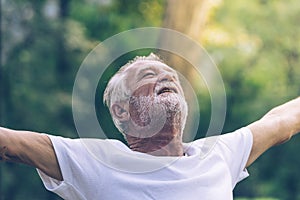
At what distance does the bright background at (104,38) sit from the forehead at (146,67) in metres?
14.9

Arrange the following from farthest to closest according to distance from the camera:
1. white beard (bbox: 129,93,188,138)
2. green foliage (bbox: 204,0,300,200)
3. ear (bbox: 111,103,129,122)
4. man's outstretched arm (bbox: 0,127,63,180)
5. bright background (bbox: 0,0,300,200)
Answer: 1. bright background (bbox: 0,0,300,200)
2. green foliage (bbox: 204,0,300,200)
3. ear (bbox: 111,103,129,122)
4. white beard (bbox: 129,93,188,138)
5. man's outstretched arm (bbox: 0,127,63,180)

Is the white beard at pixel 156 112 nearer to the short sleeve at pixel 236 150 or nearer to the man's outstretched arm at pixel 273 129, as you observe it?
the short sleeve at pixel 236 150

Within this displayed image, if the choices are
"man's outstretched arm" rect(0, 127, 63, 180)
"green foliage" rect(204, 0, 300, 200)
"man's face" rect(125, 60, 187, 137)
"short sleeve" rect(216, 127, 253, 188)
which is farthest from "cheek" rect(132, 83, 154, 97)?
"green foliage" rect(204, 0, 300, 200)

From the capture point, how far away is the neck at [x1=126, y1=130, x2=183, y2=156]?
320 cm

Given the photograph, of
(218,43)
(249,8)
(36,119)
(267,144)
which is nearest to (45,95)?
(36,119)

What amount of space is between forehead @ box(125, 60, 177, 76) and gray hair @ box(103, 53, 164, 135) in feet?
0.09

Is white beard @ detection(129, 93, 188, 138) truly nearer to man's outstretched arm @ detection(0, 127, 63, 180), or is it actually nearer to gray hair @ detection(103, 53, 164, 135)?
gray hair @ detection(103, 53, 164, 135)

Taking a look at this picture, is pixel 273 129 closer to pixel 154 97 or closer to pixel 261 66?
pixel 154 97

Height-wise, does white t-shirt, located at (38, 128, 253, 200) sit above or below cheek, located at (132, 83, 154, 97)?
below

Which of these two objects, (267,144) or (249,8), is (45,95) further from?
(267,144)

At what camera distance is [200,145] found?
329 centimetres

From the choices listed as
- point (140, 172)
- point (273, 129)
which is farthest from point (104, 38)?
point (140, 172)

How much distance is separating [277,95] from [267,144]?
16.9 meters

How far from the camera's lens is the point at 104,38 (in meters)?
20.3
